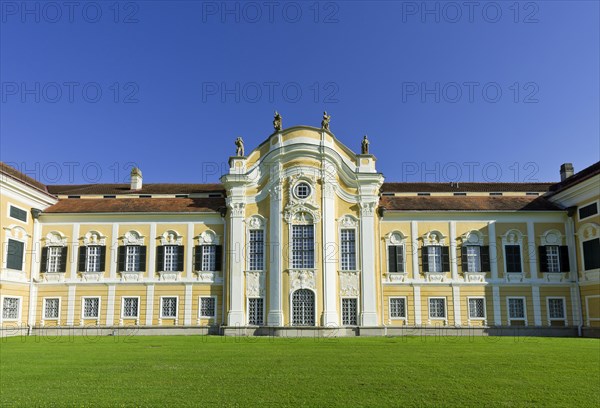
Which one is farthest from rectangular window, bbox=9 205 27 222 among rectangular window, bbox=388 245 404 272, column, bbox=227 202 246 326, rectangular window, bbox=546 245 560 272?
rectangular window, bbox=546 245 560 272

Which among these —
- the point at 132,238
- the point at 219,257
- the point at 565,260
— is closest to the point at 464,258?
the point at 565,260

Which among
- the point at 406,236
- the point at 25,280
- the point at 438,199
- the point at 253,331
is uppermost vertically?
the point at 438,199

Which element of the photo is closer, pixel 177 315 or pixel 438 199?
pixel 177 315

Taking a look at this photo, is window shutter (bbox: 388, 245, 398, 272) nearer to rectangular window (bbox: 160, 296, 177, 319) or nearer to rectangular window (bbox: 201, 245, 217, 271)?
rectangular window (bbox: 201, 245, 217, 271)

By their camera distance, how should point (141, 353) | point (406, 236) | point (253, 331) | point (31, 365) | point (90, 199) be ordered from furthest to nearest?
1. point (90, 199)
2. point (406, 236)
3. point (253, 331)
4. point (141, 353)
5. point (31, 365)

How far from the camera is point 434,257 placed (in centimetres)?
3453

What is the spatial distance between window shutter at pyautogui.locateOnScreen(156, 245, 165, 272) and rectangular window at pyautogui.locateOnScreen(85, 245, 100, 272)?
3.95 metres

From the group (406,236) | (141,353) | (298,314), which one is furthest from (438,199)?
(141,353)

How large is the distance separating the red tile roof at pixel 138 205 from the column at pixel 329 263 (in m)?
7.02

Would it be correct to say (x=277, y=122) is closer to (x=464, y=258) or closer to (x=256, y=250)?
(x=256, y=250)

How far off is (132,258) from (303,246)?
453 inches

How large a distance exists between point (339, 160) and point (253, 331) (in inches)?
480

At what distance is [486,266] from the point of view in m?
34.2

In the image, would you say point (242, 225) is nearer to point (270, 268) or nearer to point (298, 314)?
point (270, 268)
